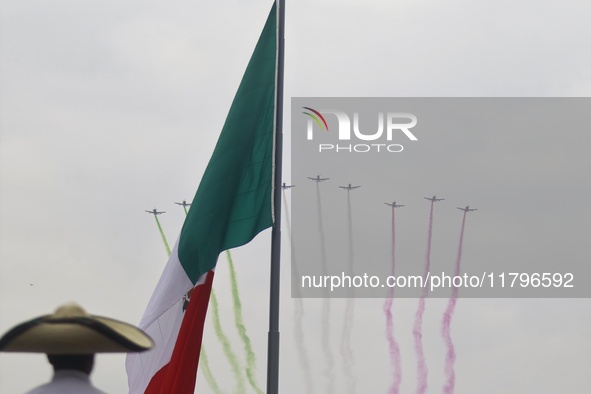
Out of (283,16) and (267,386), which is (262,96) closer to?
(283,16)

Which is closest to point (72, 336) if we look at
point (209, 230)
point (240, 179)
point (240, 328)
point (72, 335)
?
point (72, 335)

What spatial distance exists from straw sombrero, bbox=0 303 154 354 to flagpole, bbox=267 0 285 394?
12.2 metres

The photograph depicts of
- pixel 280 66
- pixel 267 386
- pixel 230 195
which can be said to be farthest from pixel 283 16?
pixel 267 386

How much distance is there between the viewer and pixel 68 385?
771 cm

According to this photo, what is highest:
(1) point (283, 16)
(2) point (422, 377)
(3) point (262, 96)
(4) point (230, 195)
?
(1) point (283, 16)

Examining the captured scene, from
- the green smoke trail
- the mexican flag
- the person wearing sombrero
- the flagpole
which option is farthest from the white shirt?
the green smoke trail

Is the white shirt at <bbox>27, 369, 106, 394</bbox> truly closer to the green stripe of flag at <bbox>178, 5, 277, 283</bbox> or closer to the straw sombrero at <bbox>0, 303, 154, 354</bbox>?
the straw sombrero at <bbox>0, 303, 154, 354</bbox>

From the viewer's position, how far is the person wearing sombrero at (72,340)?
7.83 meters

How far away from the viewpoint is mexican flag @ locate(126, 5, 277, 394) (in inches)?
846

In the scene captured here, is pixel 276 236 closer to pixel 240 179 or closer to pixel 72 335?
pixel 240 179

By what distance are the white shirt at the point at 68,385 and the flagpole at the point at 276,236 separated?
12.3 meters

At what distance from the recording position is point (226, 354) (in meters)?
77.5

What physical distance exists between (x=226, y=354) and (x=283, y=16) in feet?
184

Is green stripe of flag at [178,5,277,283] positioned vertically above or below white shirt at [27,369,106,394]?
above
